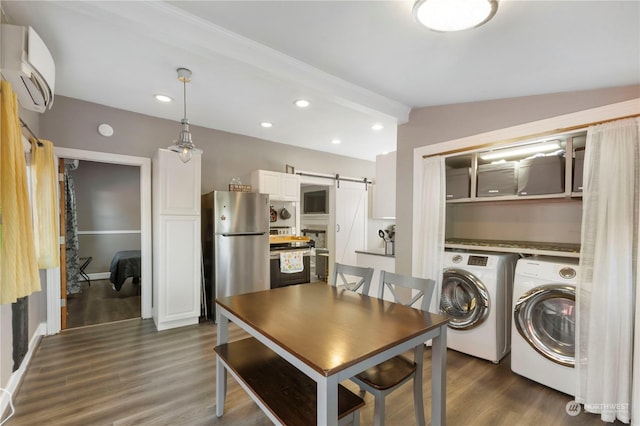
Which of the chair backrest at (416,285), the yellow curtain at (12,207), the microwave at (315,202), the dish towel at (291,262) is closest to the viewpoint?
the yellow curtain at (12,207)

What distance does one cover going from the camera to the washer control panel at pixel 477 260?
261 centimetres

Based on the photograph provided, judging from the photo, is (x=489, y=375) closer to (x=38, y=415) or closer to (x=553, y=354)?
(x=553, y=354)

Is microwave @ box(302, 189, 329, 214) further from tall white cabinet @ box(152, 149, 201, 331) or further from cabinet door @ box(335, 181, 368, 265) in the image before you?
tall white cabinet @ box(152, 149, 201, 331)

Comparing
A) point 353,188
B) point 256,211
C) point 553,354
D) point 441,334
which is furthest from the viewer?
point 353,188

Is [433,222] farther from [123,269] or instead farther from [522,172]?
[123,269]

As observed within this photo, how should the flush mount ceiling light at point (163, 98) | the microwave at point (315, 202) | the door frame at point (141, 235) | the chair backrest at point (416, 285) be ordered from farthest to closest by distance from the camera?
the microwave at point (315, 202)
the door frame at point (141, 235)
the flush mount ceiling light at point (163, 98)
the chair backrest at point (416, 285)

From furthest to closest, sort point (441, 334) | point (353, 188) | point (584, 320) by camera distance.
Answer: point (353, 188)
point (584, 320)
point (441, 334)

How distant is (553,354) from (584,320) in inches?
14.5

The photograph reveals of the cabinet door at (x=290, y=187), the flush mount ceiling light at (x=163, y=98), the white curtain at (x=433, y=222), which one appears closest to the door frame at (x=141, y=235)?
the flush mount ceiling light at (x=163, y=98)

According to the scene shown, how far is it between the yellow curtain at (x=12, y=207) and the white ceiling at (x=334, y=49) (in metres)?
0.65

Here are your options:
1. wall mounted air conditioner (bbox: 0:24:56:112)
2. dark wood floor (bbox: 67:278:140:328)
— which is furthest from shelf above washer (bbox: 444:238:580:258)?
dark wood floor (bbox: 67:278:140:328)

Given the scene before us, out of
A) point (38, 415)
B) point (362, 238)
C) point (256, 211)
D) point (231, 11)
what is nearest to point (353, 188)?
point (362, 238)

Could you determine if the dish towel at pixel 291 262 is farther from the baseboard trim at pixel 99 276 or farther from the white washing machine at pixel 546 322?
the baseboard trim at pixel 99 276

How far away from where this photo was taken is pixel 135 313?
3.84 m
